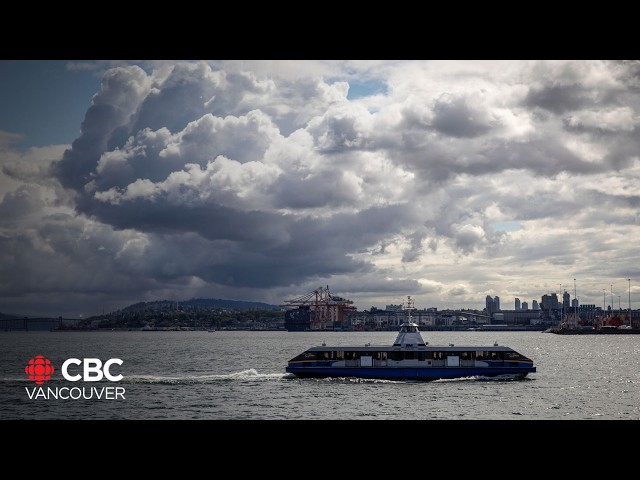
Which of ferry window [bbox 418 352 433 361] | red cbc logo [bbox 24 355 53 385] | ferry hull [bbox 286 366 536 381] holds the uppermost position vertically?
ferry window [bbox 418 352 433 361]

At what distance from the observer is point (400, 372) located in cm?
5031

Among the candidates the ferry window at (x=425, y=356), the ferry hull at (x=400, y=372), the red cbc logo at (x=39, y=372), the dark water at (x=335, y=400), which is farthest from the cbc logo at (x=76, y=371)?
the ferry window at (x=425, y=356)

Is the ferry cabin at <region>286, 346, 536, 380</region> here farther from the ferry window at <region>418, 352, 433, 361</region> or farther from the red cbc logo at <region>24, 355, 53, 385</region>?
the red cbc logo at <region>24, 355, 53, 385</region>

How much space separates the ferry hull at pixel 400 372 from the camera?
50.2 meters

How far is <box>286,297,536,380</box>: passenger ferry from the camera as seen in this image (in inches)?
1989

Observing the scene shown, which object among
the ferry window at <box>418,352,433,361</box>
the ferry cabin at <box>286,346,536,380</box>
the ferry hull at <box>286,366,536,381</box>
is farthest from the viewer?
the ferry window at <box>418,352,433,361</box>

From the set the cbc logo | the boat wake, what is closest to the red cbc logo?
the cbc logo

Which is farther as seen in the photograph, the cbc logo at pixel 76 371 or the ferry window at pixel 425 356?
the ferry window at pixel 425 356

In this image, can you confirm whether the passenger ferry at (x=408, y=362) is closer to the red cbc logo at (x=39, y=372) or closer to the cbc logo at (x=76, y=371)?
the cbc logo at (x=76, y=371)

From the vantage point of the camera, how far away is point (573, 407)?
40.7 meters
